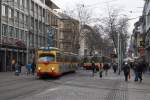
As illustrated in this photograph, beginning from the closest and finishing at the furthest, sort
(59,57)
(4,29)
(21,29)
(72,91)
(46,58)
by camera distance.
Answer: (72,91) < (46,58) < (59,57) < (4,29) < (21,29)

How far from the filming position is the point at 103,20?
274 feet

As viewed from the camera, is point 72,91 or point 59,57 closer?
point 72,91

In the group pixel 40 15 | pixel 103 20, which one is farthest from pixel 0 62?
pixel 40 15

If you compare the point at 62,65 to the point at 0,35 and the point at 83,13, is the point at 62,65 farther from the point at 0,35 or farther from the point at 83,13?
the point at 83,13

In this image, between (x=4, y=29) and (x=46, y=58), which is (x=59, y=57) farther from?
(x=4, y=29)

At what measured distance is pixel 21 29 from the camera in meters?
82.1

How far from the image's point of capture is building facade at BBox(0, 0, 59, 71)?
7150 cm

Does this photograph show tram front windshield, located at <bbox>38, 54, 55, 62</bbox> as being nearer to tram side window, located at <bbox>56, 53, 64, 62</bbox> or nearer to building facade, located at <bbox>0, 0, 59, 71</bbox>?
tram side window, located at <bbox>56, 53, 64, 62</bbox>

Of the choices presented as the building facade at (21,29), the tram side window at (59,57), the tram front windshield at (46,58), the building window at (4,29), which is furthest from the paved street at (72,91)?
the building window at (4,29)

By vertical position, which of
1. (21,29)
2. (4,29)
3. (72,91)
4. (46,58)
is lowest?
(72,91)

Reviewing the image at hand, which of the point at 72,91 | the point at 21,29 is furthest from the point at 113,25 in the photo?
the point at 72,91

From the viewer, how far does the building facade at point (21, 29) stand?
7150cm

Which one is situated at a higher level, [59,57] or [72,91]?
[59,57]

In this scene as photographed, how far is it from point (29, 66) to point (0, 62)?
47.4 feet
